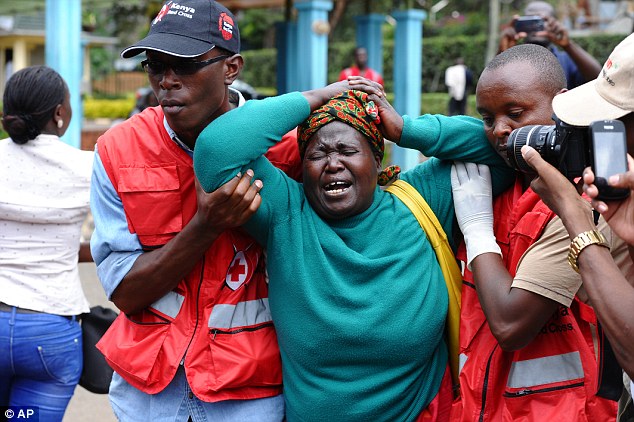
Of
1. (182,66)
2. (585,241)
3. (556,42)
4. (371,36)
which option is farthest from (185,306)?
(371,36)

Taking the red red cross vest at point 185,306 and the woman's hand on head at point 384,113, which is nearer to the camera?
the red red cross vest at point 185,306

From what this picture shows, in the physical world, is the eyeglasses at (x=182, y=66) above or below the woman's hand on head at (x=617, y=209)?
above

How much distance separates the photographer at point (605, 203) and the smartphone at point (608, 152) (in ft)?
0.07

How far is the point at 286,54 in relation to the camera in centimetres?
1580

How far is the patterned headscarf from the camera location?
8.79 feet

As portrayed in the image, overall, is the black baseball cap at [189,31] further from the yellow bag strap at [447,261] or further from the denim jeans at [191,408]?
the denim jeans at [191,408]

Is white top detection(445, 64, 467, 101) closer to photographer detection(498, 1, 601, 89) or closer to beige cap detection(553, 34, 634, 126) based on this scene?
photographer detection(498, 1, 601, 89)

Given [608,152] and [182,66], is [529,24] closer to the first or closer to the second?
[182,66]

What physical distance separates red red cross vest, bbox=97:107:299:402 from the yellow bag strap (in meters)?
0.56

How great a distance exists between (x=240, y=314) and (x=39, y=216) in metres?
1.40

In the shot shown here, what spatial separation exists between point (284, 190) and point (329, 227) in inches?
7.5

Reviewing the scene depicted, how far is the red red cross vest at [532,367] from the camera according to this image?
2.51 m

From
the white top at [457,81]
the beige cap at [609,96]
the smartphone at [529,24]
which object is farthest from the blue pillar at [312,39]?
the beige cap at [609,96]

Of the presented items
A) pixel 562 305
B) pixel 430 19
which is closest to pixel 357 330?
pixel 562 305
